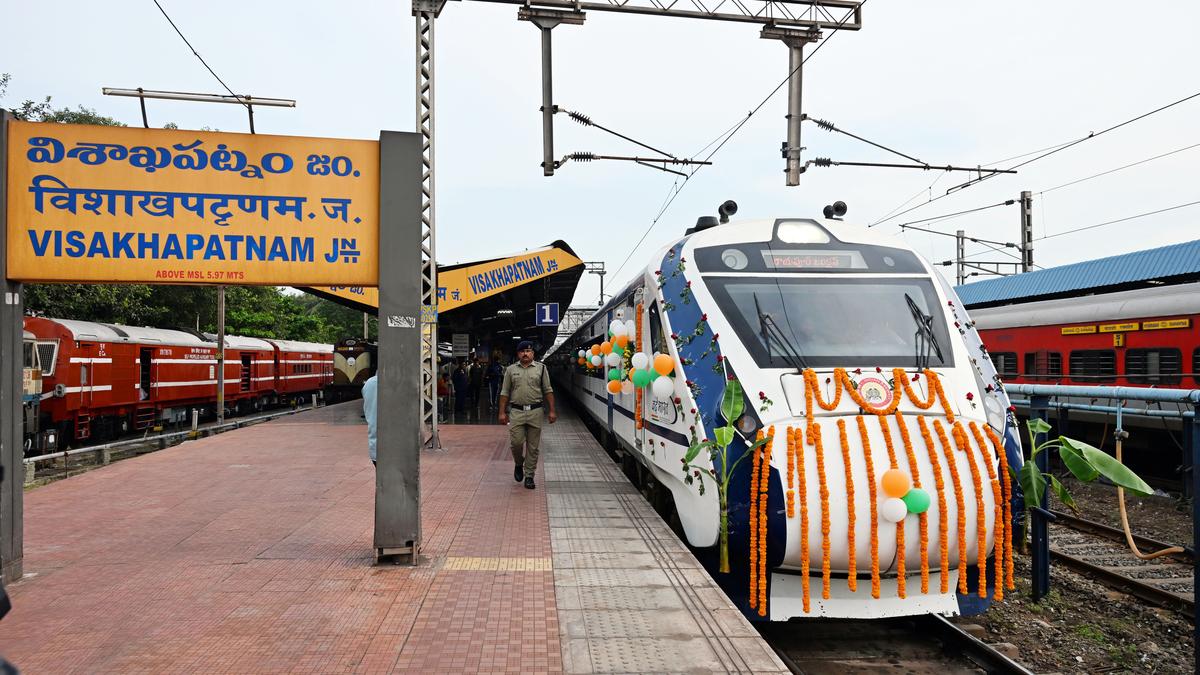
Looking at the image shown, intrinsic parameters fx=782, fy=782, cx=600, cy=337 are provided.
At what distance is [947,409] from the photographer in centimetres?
541

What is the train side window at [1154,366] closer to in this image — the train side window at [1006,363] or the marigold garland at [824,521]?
the train side window at [1006,363]

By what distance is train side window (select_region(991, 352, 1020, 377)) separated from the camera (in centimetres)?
1580

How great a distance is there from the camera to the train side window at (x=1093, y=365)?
13.5 meters

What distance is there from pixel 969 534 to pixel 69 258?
21.4ft

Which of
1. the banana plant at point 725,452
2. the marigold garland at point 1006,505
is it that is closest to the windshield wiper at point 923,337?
the marigold garland at point 1006,505

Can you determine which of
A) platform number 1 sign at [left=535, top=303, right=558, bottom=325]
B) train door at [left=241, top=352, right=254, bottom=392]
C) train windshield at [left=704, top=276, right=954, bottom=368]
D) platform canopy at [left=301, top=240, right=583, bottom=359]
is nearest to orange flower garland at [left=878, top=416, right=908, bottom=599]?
train windshield at [left=704, top=276, right=954, bottom=368]

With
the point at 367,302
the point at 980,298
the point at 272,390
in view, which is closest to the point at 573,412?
the point at 367,302

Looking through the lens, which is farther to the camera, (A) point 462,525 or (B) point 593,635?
(A) point 462,525

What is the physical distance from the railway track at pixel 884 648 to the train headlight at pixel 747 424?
154cm

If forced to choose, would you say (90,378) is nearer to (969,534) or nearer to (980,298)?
(969,534)

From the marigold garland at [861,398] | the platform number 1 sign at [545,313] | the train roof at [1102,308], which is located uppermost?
the platform number 1 sign at [545,313]

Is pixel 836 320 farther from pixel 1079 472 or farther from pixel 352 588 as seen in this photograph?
pixel 352 588

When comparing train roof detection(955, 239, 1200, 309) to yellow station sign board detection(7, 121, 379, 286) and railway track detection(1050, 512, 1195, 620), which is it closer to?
railway track detection(1050, 512, 1195, 620)

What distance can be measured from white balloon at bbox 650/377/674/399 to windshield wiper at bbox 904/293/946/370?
1.92 m
